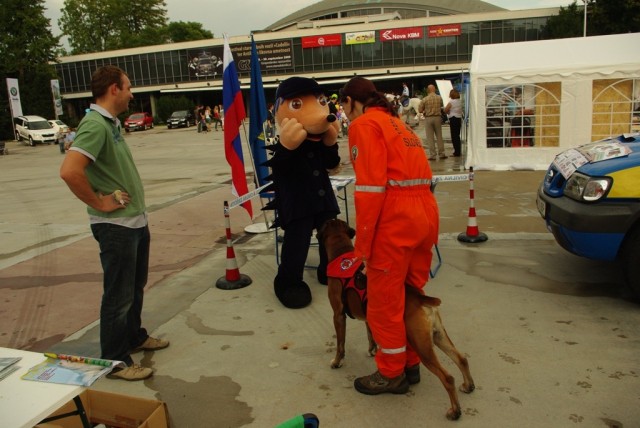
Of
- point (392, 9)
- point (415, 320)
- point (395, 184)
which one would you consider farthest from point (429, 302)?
point (392, 9)

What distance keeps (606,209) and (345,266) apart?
235 cm

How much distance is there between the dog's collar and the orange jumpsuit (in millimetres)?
313

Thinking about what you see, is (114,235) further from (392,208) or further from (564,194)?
(564,194)

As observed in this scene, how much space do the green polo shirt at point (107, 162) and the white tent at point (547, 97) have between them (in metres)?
9.59

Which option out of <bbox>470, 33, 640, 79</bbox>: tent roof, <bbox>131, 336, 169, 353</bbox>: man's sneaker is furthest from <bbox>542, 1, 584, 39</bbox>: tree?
<bbox>131, 336, 169, 353</bbox>: man's sneaker

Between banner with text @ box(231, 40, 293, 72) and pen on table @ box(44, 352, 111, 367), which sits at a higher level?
banner with text @ box(231, 40, 293, 72)

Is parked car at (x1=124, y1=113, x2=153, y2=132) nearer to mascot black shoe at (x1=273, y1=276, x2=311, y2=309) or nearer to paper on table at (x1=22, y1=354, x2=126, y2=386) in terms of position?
mascot black shoe at (x1=273, y1=276, x2=311, y2=309)

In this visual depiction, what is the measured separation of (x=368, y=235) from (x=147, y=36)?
8388 cm

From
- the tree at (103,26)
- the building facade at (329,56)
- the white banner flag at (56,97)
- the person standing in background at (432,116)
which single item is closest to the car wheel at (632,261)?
the person standing in background at (432,116)

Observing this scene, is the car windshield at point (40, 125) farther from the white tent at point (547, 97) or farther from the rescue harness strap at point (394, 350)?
the rescue harness strap at point (394, 350)

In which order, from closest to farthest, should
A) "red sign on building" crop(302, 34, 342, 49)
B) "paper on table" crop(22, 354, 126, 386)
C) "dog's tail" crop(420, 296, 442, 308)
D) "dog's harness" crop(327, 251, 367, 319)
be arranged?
1. "paper on table" crop(22, 354, 126, 386)
2. "dog's tail" crop(420, 296, 442, 308)
3. "dog's harness" crop(327, 251, 367, 319)
4. "red sign on building" crop(302, 34, 342, 49)

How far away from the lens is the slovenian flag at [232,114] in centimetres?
679

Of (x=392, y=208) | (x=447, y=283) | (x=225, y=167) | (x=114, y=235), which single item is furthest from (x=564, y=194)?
(x=225, y=167)

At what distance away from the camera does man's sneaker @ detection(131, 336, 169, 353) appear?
156 inches
